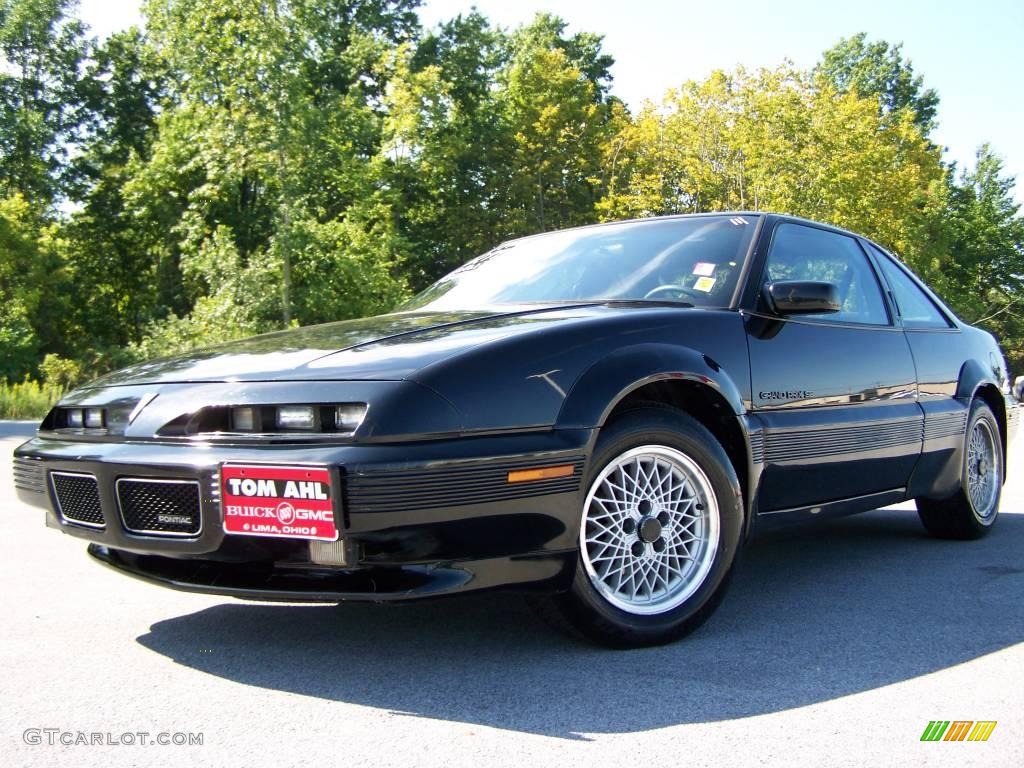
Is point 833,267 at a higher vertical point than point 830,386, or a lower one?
higher

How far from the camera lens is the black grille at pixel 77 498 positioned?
315cm

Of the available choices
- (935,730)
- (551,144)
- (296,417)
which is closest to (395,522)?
(296,417)

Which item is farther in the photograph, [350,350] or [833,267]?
[833,267]

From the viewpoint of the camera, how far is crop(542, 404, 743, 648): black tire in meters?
3.09

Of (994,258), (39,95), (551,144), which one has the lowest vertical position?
(994,258)

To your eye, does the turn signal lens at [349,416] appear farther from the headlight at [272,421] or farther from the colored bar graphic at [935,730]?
the colored bar graphic at [935,730]

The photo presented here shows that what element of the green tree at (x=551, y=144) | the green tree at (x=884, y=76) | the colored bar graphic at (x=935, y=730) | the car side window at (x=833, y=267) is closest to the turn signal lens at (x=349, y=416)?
the colored bar graphic at (x=935, y=730)

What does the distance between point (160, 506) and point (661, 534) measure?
61.0 inches

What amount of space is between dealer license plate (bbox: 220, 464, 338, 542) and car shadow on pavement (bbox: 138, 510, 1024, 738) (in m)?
0.47

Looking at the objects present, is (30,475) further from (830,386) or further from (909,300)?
(909,300)

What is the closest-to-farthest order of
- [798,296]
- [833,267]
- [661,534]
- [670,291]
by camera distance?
[661,534] < [798,296] < [670,291] < [833,267]

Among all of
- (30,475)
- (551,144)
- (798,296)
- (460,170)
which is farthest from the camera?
(551,144)

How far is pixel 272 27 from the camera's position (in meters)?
23.7

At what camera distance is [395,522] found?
270 cm
